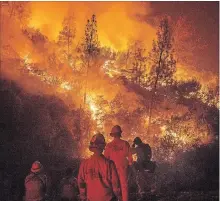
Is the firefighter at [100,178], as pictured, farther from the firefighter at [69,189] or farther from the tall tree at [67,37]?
the tall tree at [67,37]

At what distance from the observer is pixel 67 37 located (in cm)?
3931

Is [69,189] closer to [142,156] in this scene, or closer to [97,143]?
[97,143]

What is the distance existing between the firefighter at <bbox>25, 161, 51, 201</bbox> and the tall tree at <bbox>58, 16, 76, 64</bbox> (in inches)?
1150

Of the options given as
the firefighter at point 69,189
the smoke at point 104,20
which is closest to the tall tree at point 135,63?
the smoke at point 104,20

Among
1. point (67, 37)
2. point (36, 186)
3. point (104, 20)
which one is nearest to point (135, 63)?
point (67, 37)

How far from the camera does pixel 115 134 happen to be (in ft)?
29.1

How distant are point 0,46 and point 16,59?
9.79ft

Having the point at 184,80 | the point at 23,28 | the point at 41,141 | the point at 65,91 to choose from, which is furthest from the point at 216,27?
the point at 41,141

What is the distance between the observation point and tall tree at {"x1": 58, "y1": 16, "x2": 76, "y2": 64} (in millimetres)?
37866

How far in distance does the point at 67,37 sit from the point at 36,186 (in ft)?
109

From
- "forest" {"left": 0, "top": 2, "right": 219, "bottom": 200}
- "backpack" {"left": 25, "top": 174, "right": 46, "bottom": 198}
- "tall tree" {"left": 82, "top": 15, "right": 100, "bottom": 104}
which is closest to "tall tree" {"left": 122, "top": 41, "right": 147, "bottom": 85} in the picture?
"forest" {"left": 0, "top": 2, "right": 219, "bottom": 200}

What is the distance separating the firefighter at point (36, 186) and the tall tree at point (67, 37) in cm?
2922

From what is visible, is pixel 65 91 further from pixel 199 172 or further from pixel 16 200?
pixel 16 200

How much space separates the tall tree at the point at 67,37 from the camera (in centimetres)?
3787
